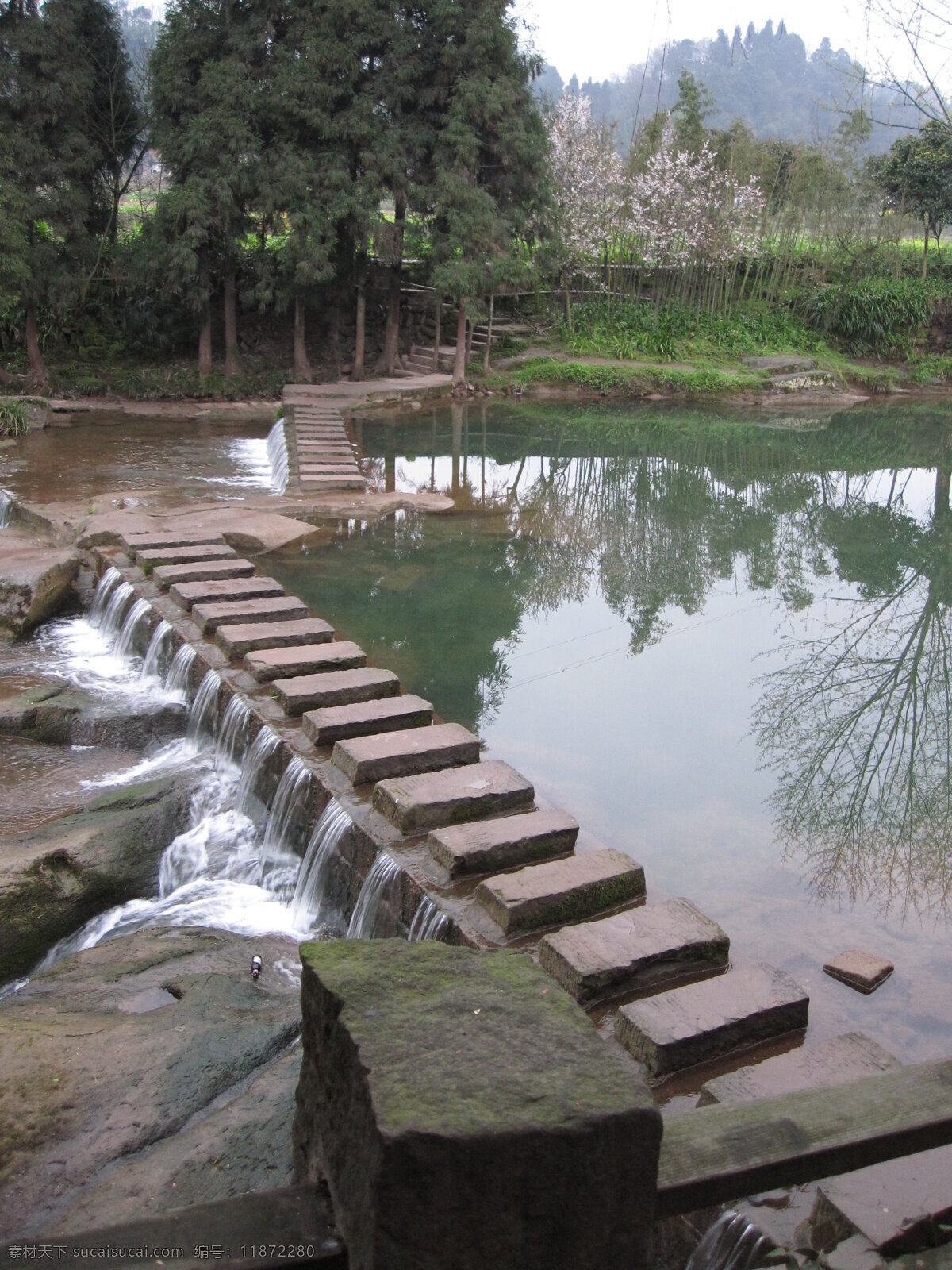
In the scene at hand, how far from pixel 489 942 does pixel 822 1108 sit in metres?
1.88

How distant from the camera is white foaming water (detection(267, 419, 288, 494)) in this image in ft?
41.1

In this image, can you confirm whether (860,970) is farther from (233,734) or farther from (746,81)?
(746,81)

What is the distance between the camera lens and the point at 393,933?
4.31 metres

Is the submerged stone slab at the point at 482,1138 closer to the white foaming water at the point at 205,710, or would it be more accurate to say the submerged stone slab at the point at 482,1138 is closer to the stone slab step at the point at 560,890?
the stone slab step at the point at 560,890

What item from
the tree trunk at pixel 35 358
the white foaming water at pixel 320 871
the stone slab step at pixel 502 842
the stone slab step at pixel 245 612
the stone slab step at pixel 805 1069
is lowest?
the white foaming water at pixel 320 871

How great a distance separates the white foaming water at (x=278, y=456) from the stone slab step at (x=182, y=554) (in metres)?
3.11

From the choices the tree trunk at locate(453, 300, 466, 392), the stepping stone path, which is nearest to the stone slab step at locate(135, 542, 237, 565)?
the stepping stone path

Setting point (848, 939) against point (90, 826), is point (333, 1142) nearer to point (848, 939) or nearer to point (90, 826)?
point (848, 939)

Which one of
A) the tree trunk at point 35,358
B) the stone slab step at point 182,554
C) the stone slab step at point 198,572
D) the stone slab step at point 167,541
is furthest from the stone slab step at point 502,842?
the tree trunk at point 35,358

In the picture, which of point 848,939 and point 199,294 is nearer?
point 848,939

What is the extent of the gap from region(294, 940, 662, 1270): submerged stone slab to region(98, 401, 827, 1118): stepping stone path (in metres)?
1.35

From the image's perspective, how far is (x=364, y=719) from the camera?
5.61 meters

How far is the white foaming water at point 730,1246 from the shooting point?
256 cm

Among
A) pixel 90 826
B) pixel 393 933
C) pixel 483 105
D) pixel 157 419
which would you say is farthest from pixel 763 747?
pixel 483 105
